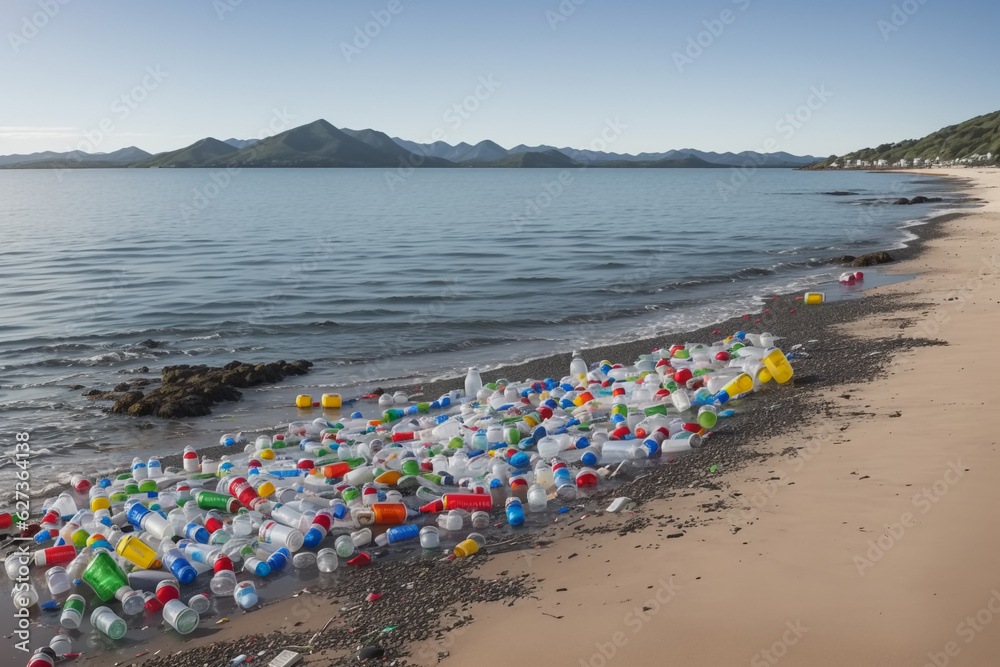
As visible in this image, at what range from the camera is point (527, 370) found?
12.6 metres

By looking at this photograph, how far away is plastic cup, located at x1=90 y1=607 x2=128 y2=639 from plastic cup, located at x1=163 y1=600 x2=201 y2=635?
31 centimetres

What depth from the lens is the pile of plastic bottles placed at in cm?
588

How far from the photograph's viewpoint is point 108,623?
5234 mm

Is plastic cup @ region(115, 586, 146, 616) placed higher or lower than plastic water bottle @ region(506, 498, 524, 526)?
lower

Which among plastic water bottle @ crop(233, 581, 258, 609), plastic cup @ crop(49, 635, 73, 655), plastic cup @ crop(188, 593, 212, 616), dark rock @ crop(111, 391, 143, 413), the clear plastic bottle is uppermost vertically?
the clear plastic bottle

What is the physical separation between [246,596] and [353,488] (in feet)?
6.68

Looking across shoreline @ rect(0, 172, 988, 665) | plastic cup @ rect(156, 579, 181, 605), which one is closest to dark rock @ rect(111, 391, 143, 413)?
shoreline @ rect(0, 172, 988, 665)

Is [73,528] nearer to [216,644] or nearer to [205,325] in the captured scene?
[216,644]

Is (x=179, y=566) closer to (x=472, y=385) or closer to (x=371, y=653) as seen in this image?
(x=371, y=653)

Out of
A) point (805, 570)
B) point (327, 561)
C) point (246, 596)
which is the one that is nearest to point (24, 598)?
point (246, 596)

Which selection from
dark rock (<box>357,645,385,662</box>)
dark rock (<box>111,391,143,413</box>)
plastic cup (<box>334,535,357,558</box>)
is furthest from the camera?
dark rock (<box>111,391,143,413</box>)

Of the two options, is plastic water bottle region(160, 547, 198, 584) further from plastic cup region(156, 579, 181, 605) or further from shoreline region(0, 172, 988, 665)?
shoreline region(0, 172, 988, 665)

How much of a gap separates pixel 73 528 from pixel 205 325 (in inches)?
447

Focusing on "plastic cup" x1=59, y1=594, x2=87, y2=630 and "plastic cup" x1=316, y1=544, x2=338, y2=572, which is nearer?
"plastic cup" x1=59, y1=594, x2=87, y2=630
